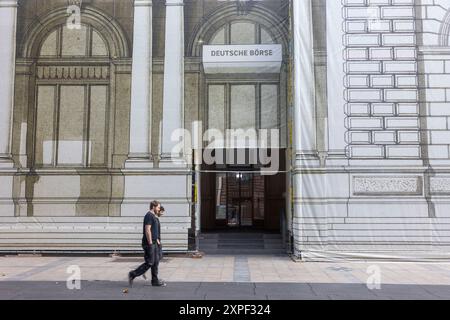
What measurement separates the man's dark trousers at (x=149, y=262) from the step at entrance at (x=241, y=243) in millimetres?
5031

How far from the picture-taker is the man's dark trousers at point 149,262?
29.4ft

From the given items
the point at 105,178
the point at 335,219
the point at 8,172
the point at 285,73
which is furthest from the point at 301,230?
the point at 8,172

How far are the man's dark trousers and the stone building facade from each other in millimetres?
4220

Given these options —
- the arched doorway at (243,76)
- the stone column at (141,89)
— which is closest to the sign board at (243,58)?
the arched doorway at (243,76)

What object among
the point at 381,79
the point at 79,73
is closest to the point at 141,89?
the point at 79,73

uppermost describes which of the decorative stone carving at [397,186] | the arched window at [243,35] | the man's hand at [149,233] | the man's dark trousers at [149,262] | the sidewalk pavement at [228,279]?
the arched window at [243,35]

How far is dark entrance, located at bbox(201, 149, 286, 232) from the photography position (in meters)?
17.0

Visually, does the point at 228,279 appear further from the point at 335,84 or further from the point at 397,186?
the point at 335,84

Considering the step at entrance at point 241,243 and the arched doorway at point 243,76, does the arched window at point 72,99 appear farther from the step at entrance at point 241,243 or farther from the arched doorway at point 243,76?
the step at entrance at point 241,243

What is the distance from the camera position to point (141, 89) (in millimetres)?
13641

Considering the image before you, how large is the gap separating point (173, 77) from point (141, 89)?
3.14 ft

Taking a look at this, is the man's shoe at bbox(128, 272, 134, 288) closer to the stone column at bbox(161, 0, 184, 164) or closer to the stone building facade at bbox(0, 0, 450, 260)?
the stone building facade at bbox(0, 0, 450, 260)

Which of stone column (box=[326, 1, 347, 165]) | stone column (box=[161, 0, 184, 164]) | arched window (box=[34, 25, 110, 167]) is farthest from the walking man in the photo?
stone column (box=[326, 1, 347, 165])

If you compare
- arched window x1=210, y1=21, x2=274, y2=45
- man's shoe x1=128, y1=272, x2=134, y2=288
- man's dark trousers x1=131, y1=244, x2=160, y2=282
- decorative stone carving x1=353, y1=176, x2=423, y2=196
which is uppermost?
arched window x1=210, y1=21, x2=274, y2=45
